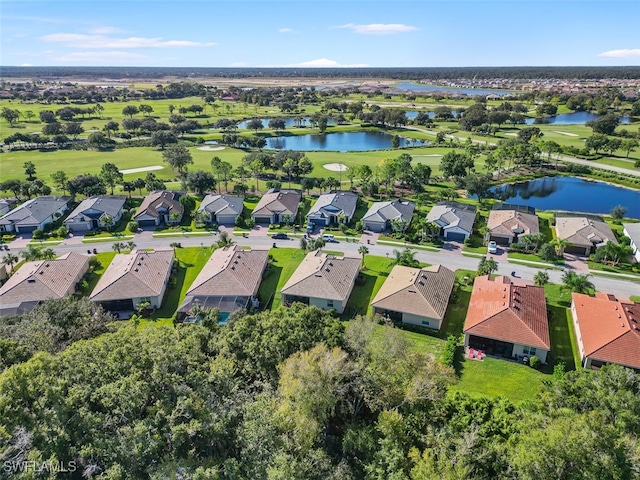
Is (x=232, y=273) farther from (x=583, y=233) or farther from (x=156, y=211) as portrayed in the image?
(x=583, y=233)

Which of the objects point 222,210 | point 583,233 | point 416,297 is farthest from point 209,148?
point 583,233

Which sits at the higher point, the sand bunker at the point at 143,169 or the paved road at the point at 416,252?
the sand bunker at the point at 143,169

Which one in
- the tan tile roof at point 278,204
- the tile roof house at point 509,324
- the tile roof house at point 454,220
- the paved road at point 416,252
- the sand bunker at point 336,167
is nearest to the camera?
the tile roof house at point 509,324

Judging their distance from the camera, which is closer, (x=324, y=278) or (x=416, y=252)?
(x=324, y=278)

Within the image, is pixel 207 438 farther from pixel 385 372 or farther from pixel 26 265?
pixel 26 265

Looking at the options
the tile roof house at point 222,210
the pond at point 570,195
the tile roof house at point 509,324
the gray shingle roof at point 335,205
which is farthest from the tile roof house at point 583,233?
the tile roof house at point 222,210

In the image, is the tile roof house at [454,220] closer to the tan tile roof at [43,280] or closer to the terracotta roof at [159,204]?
the terracotta roof at [159,204]

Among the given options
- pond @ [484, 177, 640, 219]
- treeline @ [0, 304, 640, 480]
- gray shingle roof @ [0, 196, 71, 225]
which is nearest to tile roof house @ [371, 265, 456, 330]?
treeline @ [0, 304, 640, 480]
